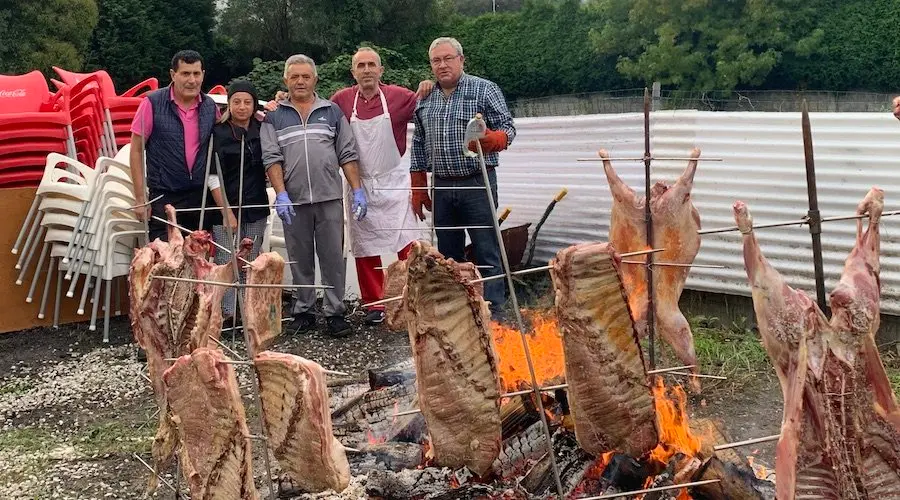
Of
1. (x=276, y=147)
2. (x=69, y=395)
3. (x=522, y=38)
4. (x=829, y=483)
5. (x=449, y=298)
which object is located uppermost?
(x=522, y=38)

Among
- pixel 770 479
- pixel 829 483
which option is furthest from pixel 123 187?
pixel 829 483

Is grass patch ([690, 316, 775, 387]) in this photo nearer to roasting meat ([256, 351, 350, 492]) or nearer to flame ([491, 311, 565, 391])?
flame ([491, 311, 565, 391])

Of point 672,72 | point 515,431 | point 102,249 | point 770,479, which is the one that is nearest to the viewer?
point 770,479

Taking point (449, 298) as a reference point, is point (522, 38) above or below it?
above

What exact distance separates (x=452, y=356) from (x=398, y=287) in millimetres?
1923

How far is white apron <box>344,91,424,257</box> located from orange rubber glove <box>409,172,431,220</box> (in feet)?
0.65

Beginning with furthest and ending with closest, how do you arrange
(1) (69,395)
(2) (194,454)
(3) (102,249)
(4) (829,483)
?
(3) (102,249)
(1) (69,395)
(2) (194,454)
(4) (829,483)

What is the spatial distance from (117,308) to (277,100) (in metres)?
2.89

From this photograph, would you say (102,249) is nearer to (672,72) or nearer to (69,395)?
(69,395)

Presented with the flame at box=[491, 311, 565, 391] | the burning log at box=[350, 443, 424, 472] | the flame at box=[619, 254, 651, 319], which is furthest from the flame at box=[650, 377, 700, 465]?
the burning log at box=[350, 443, 424, 472]

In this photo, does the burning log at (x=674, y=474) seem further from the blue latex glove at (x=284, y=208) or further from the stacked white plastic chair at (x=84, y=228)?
the stacked white plastic chair at (x=84, y=228)

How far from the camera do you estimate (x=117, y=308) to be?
315 inches

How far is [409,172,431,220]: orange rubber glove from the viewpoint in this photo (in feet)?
21.3

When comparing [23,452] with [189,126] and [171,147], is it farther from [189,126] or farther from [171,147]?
[189,126]
